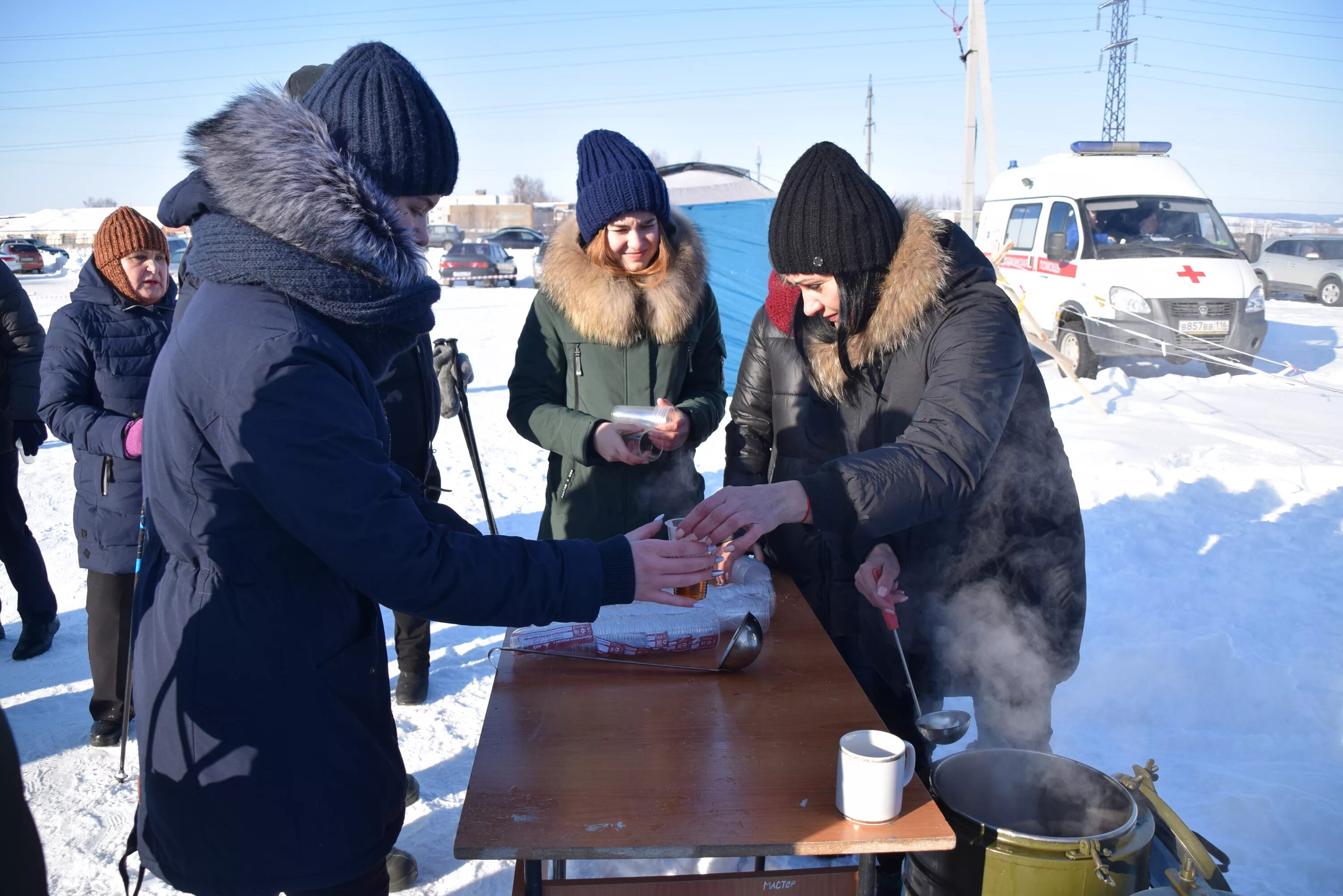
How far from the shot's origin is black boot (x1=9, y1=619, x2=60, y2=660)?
390cm

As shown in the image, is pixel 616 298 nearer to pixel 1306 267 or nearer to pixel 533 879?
pixel 533 879

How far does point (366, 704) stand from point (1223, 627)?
13.6 feet

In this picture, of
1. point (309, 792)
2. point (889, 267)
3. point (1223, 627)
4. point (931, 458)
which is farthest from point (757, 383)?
point (1223, 627)

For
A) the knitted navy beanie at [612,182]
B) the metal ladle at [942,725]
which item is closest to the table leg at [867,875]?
the metal ladle at [942,725]

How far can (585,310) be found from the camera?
9.60 ft

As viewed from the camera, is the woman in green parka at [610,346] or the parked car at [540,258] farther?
the parked car at [540,258]

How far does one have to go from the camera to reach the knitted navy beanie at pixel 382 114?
1.36 metres

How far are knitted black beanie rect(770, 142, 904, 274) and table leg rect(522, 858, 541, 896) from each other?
58.5 inches

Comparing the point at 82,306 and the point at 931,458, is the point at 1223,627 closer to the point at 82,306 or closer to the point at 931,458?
the point at 931,458

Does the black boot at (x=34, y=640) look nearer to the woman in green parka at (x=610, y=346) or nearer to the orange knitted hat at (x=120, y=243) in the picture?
the orange knitted hat at (x=120, y=243)

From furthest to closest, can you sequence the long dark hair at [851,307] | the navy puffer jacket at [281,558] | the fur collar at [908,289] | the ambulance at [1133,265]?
the ambulance at [1133,265] < the long dark hair at [851,307] < the fur collar at [908,289] < the navy puffer jacket at [281,558]

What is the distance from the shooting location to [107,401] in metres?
3.24

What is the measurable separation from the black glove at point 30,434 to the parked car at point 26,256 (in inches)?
1192

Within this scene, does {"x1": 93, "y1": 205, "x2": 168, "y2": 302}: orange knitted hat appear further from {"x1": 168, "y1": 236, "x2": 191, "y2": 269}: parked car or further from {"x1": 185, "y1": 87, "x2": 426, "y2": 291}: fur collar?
{"x1": 168, "y1": 236, "x2": 191, "y2": 269}: parked car
